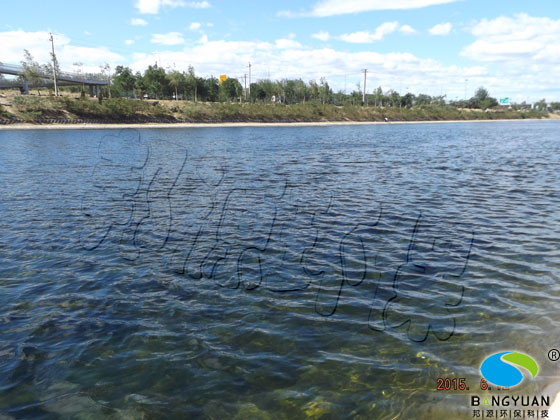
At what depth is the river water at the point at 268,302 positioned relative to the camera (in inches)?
279

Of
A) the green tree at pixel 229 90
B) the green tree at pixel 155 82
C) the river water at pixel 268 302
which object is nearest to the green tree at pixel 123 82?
the green tree at pixel 155 82

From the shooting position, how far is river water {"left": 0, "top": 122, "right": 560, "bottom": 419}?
7.09 m

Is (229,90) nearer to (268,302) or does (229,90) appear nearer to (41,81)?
(41,81)

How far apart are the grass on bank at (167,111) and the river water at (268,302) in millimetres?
92579

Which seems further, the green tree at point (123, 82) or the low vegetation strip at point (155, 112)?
the green tree at point (123, 82)

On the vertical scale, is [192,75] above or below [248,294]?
above

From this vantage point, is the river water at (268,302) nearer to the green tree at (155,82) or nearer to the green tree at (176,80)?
the green tree at (155,82)

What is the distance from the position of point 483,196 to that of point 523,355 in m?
16.1

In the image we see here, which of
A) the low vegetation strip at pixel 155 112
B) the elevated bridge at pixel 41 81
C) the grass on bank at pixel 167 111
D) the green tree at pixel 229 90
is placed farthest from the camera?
the green tree at pixel 229 90

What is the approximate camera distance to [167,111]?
121 m

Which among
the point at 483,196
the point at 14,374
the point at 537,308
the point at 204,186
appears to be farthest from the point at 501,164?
the point at 14,374

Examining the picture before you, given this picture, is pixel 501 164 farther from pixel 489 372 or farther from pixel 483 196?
pixel 489 372

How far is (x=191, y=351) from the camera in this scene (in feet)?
27.0

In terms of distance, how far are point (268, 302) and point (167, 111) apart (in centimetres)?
12013
